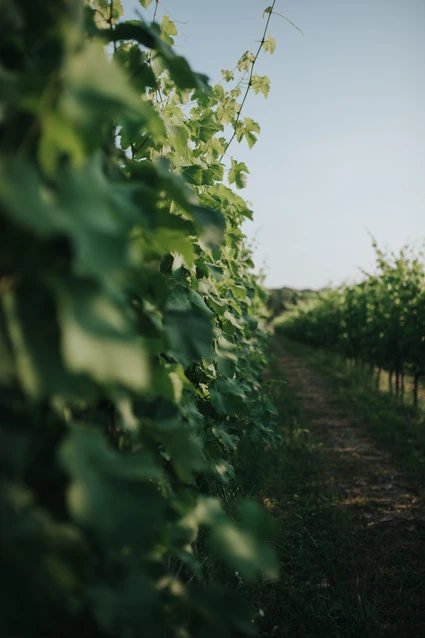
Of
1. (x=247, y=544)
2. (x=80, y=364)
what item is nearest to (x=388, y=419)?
(x=247, y=544)

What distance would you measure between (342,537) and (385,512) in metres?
0.89

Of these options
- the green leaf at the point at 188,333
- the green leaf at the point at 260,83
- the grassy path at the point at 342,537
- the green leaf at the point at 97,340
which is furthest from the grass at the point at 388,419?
the green leaf at the point at 97,340

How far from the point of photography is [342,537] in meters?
3.29

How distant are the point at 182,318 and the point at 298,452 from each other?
4569mm

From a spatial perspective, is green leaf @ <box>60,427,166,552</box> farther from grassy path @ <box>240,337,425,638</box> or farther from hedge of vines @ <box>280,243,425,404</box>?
hedge of vines @ <box>280,243,425,404</box>

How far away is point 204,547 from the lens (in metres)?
2.48

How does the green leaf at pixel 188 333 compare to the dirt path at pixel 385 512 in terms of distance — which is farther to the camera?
the dirt path at pixel 385 512

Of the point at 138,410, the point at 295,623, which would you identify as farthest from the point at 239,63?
the point at 295,623

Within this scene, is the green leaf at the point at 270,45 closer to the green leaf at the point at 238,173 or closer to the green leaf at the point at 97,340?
the green leaf at the point at 238,173

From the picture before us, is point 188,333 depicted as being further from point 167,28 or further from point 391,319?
point 391,319

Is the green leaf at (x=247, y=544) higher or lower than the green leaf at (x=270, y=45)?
lower

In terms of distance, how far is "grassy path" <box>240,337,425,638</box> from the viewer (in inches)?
95.0

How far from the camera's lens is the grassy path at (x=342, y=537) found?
7.92 feet

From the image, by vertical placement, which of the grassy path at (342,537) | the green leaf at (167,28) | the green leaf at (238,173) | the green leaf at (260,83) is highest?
the green leaf at (260,83)
